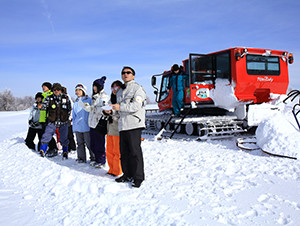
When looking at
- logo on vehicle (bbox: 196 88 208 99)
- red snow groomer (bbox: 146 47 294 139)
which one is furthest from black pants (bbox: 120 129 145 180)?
logo on vehicle (bbox: 196 88 208 99)

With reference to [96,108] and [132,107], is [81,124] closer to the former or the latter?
[96,108]

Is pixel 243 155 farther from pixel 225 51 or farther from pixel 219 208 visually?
pixel 225 51

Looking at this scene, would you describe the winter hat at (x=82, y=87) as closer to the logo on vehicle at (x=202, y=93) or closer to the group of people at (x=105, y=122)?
the group of people at (x=105, y=122)

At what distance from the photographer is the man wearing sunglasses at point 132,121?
3.77m

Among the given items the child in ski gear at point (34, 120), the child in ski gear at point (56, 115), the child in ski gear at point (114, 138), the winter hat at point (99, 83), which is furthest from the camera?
the child in ski gear at point (34, 120)

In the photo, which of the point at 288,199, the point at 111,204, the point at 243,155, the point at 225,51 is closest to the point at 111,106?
the point at 111,204

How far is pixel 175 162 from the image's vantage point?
5.34 m

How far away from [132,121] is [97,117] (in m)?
1.38

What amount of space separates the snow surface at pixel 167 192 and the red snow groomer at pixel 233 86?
265 cm

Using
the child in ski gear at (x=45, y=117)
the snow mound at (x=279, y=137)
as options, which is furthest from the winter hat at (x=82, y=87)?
the snow mound at (x=279, y=137)

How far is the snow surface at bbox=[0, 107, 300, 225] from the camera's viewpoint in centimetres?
268

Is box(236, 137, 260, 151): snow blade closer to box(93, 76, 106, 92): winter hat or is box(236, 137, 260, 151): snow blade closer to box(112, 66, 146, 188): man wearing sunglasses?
box(112, 66, 146, 188): man wearing sunglasses

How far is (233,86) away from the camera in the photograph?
8094mm

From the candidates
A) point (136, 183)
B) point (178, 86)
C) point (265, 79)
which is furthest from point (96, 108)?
point (265, 79)
